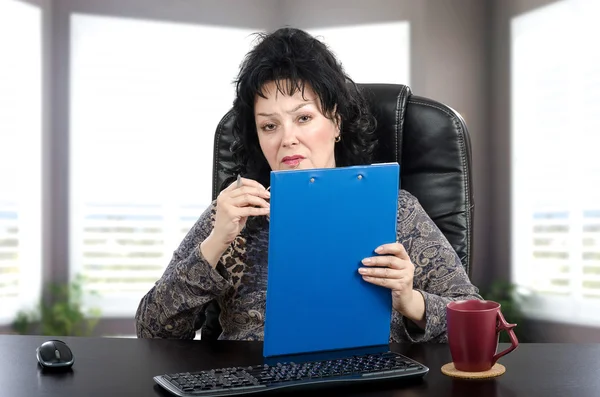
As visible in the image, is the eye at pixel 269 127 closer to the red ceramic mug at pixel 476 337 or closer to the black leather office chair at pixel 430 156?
the black leather office chair at pixel 430 156

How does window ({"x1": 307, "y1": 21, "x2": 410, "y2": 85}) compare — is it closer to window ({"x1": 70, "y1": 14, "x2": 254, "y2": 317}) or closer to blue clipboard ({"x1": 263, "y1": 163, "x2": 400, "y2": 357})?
window ({"x1": 70, "y1": 14, "x2": 254, "y2": 317})

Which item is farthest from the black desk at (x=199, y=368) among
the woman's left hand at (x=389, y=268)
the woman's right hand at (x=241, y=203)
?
the woman's right hand at (x=241, y=203)

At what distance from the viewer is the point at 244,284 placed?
163 centimetres

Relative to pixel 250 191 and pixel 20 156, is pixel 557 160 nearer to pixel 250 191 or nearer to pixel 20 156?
pixel 20 156

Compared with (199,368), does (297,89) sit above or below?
above

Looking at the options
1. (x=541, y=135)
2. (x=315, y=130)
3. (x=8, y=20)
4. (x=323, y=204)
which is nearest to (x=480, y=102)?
(x=541, y=135)

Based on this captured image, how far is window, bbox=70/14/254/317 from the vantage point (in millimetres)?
4223

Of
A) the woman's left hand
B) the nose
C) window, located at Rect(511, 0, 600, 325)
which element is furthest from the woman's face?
window, located at Rect(511, 0, 600, 325)

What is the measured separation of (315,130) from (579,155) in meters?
2.43

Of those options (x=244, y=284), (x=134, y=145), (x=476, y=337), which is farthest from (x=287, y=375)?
(x=134, y=145)

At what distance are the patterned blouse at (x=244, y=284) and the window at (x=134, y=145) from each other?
2524mm

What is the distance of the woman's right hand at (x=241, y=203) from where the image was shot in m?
1.33

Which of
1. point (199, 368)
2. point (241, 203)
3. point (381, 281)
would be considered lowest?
point (199, 368)

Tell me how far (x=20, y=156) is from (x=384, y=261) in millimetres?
3178
